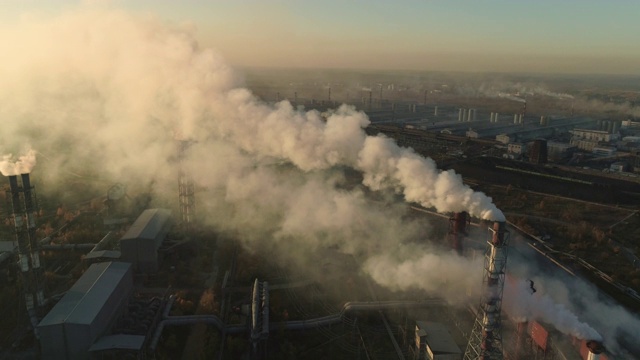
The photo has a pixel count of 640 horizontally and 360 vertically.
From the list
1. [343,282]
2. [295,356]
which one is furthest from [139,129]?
[295,356]

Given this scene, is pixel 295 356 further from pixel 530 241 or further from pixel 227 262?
pixel 530 241

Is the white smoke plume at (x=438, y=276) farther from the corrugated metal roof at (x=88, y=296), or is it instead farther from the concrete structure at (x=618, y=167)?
the concrete structure at (x=618, y=167)

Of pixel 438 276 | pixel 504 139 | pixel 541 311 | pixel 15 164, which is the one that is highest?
pixel 15 164

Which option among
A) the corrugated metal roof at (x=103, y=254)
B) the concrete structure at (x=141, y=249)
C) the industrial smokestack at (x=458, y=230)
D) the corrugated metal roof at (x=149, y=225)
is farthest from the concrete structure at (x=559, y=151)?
the corrugated metal roof at (x=103, y=254)

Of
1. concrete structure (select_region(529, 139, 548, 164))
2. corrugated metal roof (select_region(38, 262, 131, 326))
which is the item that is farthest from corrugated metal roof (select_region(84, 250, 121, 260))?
concrete structure (select_region(529, 139, 548, 164))

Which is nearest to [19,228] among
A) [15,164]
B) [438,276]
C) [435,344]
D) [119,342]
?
[15,164]

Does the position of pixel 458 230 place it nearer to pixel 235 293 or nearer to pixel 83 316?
pixel 235 293
